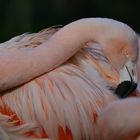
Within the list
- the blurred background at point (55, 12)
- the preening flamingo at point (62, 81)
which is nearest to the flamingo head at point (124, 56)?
the preening flamingo at point (62, 81)

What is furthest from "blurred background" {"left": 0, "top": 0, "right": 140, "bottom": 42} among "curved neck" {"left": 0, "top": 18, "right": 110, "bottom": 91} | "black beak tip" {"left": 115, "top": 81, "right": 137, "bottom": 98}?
"black beak tip" {"left": 115, "top": 81, "right": 137, "bottom": 98}

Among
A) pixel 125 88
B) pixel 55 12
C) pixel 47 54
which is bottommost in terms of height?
pixel 55 12

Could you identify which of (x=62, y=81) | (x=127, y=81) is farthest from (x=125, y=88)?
(x=62, y=81)

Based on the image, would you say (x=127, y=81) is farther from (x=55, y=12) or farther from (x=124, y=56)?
(x=55, y=12)

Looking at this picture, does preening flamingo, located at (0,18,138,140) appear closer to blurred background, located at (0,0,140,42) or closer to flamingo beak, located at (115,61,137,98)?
flamingo beak, located at (115,61,137,98)

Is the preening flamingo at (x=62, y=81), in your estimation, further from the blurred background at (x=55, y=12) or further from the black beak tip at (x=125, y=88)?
the blurred background at (x=55, y=12)

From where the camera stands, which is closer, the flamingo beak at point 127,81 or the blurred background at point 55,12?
the flamingo beak at point 127,81
